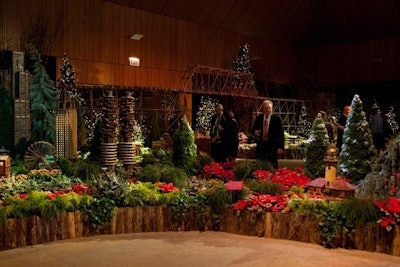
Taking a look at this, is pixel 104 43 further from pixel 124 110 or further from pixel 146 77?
pixel 124 110

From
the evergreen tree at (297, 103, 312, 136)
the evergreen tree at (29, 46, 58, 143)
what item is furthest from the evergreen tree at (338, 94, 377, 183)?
the evergreen tree at (297, 103, 312, 136)

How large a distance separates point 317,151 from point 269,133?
0.82 meters

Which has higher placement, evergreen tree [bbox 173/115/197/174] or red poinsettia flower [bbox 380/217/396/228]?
evergreen tree [bbox 173/115/197/174]

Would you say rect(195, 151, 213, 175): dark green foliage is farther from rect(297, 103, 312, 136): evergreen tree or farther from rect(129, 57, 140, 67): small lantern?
rect(297, 103, 312, 136): evergreen tree

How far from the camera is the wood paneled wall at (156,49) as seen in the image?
13.2 m

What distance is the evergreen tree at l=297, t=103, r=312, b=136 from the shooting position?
19328 mm

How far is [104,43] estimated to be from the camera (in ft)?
47.8

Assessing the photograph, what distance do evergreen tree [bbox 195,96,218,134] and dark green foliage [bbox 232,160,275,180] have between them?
27.8 feet

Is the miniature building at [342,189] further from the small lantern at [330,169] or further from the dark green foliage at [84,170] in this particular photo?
the dark green foliage at [84,170]

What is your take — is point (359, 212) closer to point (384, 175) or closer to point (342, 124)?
point (384, 175)

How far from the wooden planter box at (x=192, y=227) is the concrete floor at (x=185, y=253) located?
11cm

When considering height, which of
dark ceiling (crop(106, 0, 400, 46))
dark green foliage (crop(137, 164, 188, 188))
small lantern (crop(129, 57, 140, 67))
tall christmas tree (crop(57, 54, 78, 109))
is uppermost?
dark ceiling (crop(106, 0, 400, 46))

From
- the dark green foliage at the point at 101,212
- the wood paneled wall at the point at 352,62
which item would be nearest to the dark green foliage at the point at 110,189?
the dark green foliage at the point at 101,212

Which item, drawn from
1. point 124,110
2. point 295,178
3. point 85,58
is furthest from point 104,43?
point 295,178
